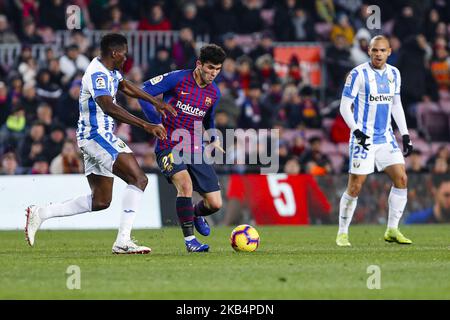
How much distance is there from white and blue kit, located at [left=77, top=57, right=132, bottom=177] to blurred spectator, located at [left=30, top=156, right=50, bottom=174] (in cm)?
762

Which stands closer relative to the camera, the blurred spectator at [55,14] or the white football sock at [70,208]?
the white football sock at [70,208]

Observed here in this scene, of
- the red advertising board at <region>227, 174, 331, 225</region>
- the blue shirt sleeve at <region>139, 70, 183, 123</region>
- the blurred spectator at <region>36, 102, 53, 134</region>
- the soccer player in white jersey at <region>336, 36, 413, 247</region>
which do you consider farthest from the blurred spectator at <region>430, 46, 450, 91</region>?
the blue shirt sleeve at <region>139, 70, 183, 123</region>

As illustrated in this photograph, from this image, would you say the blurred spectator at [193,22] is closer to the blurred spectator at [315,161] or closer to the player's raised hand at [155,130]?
the blurred spectator at [315,161]

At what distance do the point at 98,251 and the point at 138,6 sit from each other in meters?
13.0

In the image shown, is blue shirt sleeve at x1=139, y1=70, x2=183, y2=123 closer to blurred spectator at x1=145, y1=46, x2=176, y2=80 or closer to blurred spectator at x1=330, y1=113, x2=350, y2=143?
blurred spectator at x1=145, y1=46, x2=176, y2=80

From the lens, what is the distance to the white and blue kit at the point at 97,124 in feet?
39.2

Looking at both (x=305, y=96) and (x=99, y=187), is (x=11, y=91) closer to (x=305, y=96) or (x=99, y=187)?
(x=305, y=96)

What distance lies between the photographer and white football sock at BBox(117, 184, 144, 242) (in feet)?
38.9

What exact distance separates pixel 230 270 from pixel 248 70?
1255 centimetres

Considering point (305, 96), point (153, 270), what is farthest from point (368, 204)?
point (153, 270)

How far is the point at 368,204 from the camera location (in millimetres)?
19984

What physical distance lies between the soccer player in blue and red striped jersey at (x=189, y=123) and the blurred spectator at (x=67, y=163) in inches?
278

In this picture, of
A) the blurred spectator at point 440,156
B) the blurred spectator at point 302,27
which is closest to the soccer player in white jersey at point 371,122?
the blurred spectator at point 440,156

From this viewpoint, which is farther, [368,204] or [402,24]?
[402,24]
